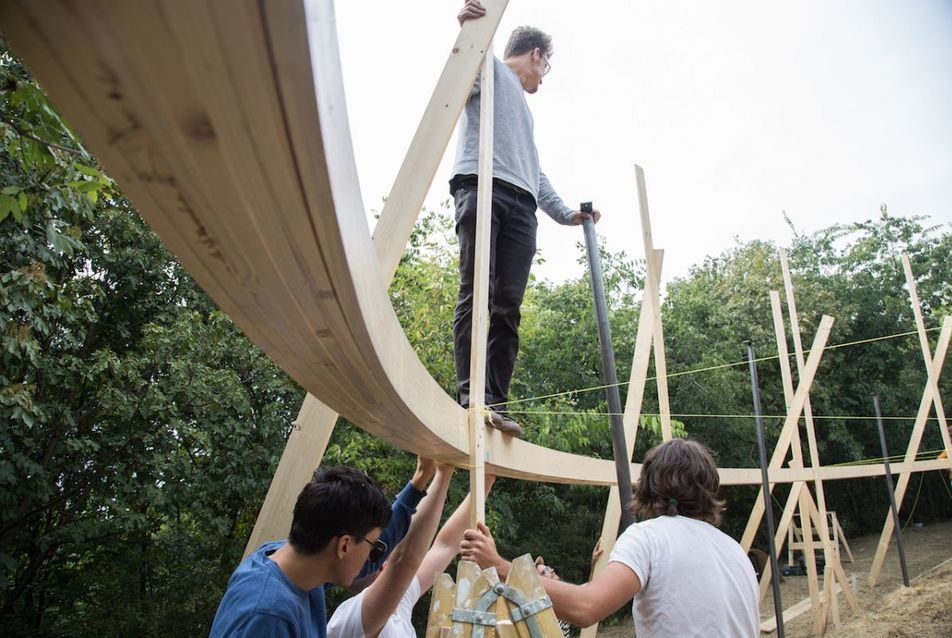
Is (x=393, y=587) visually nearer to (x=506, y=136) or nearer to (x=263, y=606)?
(x=263, y=606)

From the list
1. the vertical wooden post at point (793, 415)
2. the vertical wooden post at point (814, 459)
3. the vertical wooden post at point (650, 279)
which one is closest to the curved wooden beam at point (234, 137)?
the vertical wooden post at point (650, 279)

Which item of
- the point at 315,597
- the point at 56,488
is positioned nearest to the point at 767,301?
the point at 56,488

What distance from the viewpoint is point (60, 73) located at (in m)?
0.41

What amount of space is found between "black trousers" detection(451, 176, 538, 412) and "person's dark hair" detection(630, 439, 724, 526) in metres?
0.74

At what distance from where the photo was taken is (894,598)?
7930mm

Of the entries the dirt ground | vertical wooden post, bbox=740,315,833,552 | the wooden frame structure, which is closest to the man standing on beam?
the wooden frame structure

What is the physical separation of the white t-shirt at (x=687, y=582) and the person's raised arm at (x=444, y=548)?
0.79m

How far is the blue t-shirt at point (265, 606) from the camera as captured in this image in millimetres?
1139

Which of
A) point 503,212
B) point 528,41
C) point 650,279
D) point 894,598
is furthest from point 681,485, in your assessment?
point 894,598

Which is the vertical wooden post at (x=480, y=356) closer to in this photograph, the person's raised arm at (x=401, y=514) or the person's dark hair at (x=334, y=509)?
the person's raised arm at (x=401, y=514)

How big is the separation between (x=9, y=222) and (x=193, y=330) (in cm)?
214

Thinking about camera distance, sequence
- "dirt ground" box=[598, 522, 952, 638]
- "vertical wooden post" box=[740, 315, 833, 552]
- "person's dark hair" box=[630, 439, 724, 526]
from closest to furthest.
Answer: "person's dark hair" box=[630, 439, 724, 526], "vertical wooden post" box=[740, 315, 833, 552], "dirt ground" box=[598, 522, 952, 638]

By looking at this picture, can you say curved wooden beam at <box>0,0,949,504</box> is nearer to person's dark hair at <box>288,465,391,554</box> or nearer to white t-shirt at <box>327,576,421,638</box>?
person's dark hair at <box>288,465,391,554</box>

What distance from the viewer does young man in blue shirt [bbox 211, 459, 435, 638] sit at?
1.16 m
